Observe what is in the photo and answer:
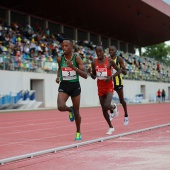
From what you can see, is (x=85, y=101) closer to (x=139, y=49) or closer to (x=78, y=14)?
(x=78, y=14)

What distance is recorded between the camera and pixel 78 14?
119 ft

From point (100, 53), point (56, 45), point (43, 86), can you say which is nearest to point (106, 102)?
point (100, 53)

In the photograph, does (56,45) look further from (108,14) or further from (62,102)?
(62,102)

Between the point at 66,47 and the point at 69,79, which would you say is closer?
the point at 66,47

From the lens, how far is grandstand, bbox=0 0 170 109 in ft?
79.2

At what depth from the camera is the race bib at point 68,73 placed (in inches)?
302

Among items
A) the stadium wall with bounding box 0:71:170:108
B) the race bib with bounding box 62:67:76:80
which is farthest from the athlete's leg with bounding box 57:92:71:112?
the stadium wall with bounding box 0:71:170:108

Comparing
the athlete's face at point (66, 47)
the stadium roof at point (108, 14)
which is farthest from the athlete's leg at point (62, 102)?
the stadium roof at point (108, 14)

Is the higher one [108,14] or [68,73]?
[108,14]

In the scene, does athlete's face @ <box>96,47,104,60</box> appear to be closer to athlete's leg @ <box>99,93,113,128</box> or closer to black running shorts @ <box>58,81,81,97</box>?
athlete's leg @ <box>99,93,113,128</box>

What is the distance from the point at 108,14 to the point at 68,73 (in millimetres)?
29893

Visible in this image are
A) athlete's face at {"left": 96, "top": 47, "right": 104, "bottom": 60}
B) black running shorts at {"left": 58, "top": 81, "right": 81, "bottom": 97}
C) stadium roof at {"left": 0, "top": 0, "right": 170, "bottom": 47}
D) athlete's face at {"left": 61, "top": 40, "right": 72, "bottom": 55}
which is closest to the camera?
athlete's face at {"left": 61, "top": 40, "right": 72, "bottom": 55}

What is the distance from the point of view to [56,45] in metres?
31.8

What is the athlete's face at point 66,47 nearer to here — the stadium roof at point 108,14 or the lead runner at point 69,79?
the lead runner at point 69,79
